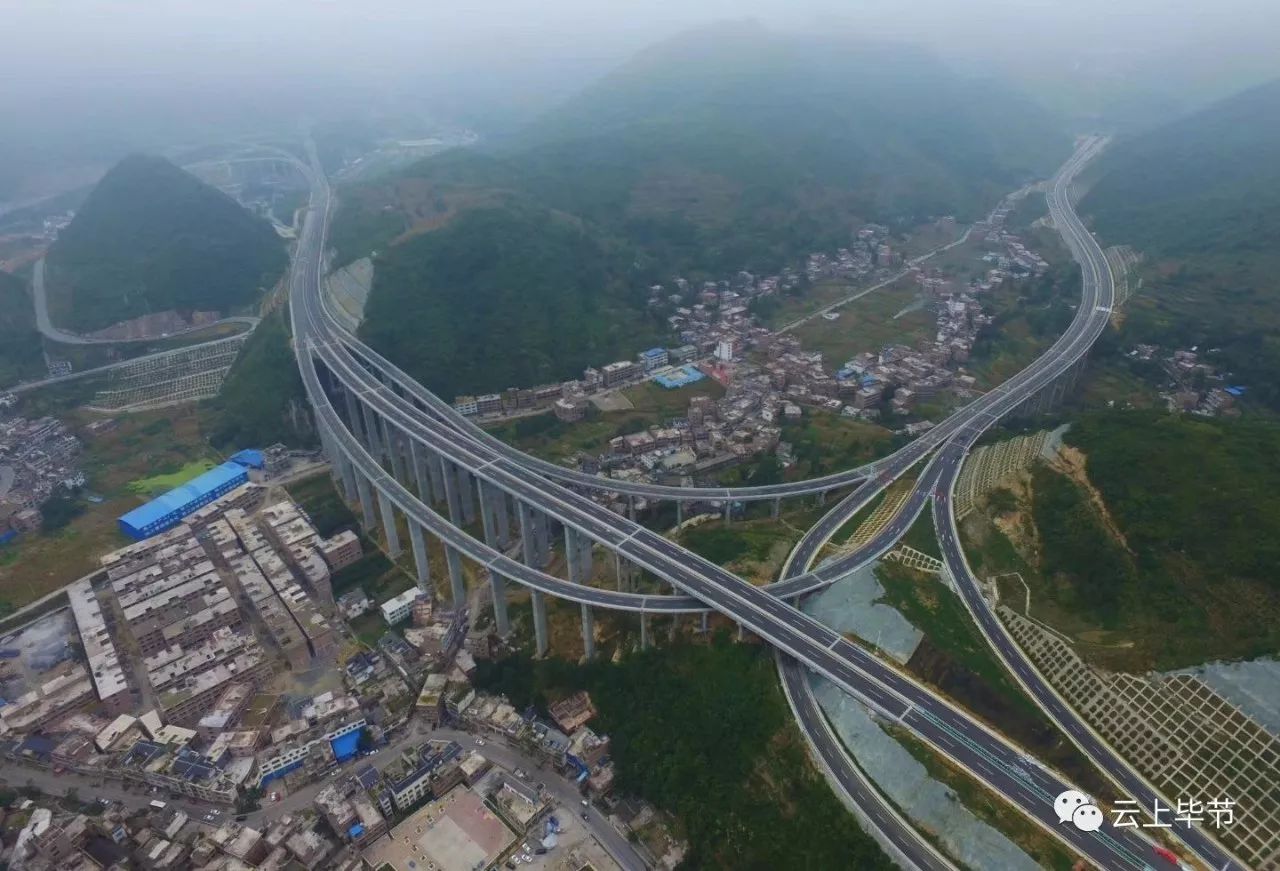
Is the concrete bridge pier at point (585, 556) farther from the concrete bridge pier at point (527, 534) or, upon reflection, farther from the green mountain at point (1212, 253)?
the green mountain at point (1212, 253)

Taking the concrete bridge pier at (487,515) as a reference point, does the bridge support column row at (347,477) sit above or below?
below

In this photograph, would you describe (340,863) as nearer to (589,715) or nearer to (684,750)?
(589,715)

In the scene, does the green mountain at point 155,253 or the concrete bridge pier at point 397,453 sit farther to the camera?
the green mountain at point 155,253

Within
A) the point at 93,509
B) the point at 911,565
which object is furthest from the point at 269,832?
the point at 93,509

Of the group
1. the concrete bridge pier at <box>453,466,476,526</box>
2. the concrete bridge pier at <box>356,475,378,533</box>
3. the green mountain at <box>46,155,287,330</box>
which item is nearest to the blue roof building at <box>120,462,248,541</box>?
the concrete bridge pier at <box>356,475,378,533</box>

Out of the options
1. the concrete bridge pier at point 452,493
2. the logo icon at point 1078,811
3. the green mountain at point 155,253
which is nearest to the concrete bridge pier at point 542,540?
the concrete bridge pier at point 452,493

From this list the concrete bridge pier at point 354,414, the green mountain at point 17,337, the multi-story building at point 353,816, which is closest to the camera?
the multi-story building at point 353,816

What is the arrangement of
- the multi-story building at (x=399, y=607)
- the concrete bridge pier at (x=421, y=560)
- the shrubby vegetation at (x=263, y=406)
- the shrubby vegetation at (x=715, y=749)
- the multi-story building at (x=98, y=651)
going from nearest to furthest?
the shrubby vegetation at (x=715, y=749), the multi-story building at (x=98, y=651), the multi-story building at (x=399, y=607), the concrete bridge pier at (x=421, y=560), the shrubby vegetation at (x=263, y=406)

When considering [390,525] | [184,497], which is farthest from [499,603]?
[184,497]

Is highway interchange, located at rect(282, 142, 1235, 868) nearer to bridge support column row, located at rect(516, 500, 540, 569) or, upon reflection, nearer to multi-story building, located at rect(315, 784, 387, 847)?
bridge support column row, located at rect(516, 500, 540, 569)
